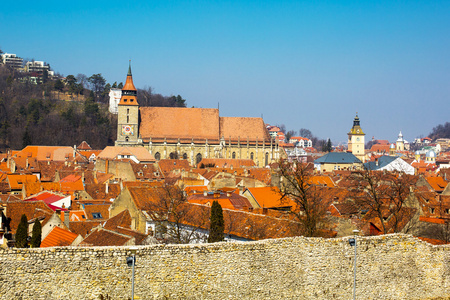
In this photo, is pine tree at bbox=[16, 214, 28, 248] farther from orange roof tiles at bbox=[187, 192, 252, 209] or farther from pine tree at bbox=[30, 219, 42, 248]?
orange roof tiles at bbox=[187, 192, 252, 209]

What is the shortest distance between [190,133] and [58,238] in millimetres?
80551

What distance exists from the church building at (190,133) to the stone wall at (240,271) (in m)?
84.2

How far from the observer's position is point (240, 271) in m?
14.3

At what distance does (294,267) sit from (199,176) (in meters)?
38.4

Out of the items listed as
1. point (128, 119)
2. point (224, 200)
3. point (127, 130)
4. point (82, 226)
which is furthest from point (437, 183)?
point (128, 119)

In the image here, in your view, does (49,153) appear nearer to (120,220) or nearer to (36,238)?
(120,220)

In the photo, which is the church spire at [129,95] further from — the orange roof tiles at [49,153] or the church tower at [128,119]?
the orange roof tiles at [49,153]

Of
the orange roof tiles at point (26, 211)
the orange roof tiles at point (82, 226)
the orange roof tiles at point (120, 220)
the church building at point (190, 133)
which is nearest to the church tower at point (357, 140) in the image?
the church building at point (190, 133)

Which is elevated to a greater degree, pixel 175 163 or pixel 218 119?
pixel 218 119

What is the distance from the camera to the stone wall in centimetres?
1247

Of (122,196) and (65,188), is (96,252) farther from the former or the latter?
(65,188)

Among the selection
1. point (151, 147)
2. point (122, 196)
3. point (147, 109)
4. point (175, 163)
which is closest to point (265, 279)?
point (122, 196)

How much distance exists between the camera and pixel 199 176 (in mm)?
53031

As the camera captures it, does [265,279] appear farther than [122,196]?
No
